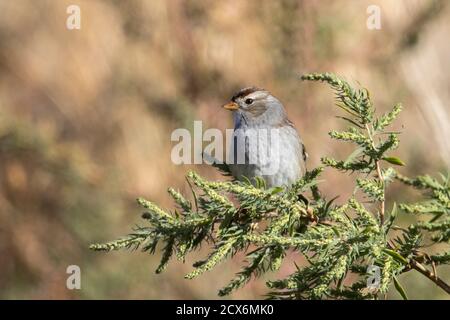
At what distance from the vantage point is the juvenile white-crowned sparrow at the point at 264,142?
4367mm

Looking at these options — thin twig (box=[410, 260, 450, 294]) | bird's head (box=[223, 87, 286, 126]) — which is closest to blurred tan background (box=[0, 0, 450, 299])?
bird's head (box=[223, 87, 286, 126])

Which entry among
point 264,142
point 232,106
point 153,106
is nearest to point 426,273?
point 264,142

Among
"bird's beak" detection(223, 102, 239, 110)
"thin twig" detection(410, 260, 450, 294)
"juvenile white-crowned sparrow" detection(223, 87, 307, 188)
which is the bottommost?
"thin twig" detection(410, 260, 450, 294)

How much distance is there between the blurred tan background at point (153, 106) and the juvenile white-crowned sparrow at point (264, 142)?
20.0 inches

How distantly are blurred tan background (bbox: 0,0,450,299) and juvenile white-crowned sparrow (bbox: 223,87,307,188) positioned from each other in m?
0.51

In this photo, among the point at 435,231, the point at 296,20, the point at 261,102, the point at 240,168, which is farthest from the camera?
the point at 296,20

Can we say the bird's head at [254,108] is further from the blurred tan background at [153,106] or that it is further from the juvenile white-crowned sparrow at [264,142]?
the blurred tan background at [153,106]

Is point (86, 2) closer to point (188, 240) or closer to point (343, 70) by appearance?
point (343, 70)

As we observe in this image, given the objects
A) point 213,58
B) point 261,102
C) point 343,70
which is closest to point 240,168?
point 261,102

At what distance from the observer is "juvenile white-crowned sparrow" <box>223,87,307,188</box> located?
4367 mm

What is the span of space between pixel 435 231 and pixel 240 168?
2211mm

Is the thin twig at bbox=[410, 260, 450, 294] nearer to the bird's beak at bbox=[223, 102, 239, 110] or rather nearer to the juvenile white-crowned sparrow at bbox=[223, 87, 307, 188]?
the juvenile white-crowned sparrow at bbox=[223, 87, 307, 188]

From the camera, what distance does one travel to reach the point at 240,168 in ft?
13.8

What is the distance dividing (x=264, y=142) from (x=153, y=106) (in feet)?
3.99
